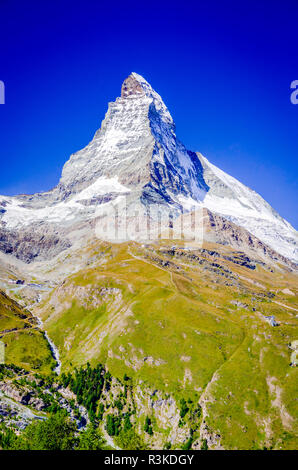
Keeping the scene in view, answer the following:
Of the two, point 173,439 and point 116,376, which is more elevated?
point 116,376

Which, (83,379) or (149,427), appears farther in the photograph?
(83,379)

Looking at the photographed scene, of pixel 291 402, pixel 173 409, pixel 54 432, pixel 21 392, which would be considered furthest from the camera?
pixel 21 392

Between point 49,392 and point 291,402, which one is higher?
point 291,402

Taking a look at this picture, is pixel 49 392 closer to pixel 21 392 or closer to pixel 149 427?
pixel 21 392

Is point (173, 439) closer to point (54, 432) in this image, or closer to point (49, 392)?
point (54, 432)
